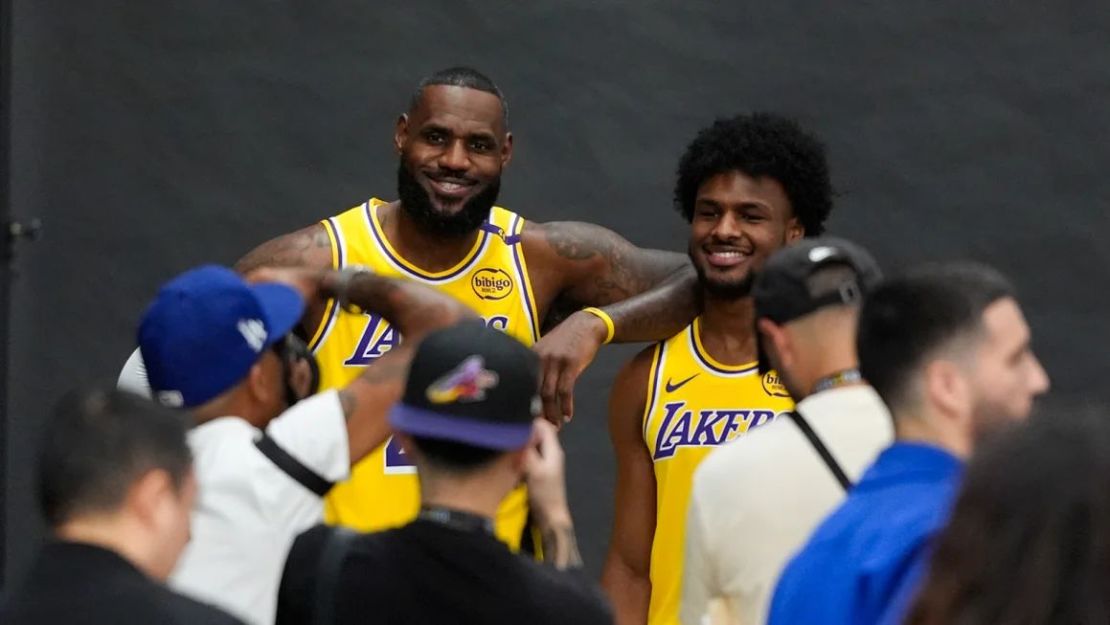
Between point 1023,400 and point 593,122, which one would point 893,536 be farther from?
point 593,122

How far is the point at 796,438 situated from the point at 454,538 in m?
0.71

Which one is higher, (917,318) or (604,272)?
(917,318)

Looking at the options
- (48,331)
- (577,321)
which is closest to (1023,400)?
(577,321)

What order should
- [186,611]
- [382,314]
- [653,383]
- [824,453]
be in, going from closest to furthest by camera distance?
[186,611]
[824,453]
[382,314]
[653,383]

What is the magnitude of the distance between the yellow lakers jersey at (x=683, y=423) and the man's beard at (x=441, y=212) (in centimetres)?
70

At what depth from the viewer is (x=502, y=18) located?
6188 mm

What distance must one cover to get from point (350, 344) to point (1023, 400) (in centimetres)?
264

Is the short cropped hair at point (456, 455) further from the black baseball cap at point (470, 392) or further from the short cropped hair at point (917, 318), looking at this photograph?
the short cropped hair at point (917, 318)

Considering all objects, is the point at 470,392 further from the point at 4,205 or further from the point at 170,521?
the point at 4,205

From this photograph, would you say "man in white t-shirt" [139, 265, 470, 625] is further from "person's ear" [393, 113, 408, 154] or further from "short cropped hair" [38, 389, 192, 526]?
"person's ear" [393, 113, 408, 154]

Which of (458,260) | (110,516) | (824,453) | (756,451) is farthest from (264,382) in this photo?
(458,260)

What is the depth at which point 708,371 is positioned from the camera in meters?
4.69

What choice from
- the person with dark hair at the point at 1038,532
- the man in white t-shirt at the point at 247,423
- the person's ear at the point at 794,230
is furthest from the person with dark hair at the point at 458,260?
the person with dark hair at the point at 1038,532

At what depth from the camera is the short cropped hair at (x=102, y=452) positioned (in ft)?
7.72
